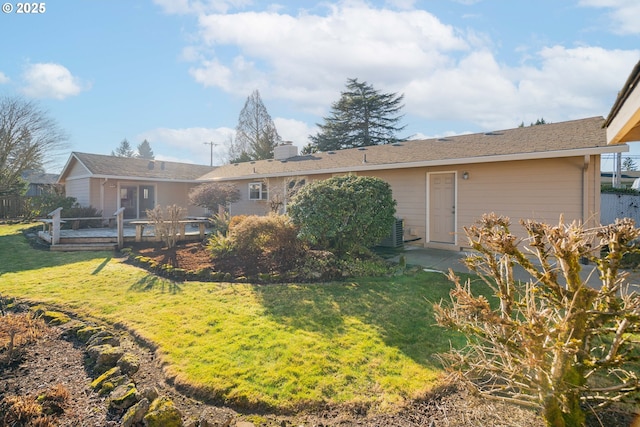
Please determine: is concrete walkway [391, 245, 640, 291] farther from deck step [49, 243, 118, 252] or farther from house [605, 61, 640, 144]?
deck step [49, 243, 118, 252]

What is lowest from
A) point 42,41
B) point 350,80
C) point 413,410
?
point 413,410

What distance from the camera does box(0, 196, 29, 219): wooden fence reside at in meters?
18.2

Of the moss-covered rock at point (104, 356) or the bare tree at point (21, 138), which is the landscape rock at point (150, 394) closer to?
the moss-covered rock at point (104, 356)

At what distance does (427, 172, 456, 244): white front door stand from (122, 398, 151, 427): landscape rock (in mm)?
8668

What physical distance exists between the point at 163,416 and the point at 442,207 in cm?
893

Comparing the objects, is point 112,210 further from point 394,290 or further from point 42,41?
point 394,290

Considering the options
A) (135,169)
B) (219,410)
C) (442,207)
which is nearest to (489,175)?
(442,207)

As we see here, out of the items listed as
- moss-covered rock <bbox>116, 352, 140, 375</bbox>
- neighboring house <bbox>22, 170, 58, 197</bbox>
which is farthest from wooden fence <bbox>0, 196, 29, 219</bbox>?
moss-covered rock <bbox>116, 352, 140, 375</bbox>

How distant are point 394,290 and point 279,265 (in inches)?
105

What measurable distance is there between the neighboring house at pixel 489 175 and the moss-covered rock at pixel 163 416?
7463mm

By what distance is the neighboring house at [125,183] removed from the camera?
16.6 m

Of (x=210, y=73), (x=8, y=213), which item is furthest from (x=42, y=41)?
(x=8, y=213)

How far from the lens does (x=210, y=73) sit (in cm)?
1258

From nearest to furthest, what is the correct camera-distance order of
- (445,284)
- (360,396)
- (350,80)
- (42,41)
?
1. (360,396)
2. (445,284)
3. (42,41)
4. (350,80)
